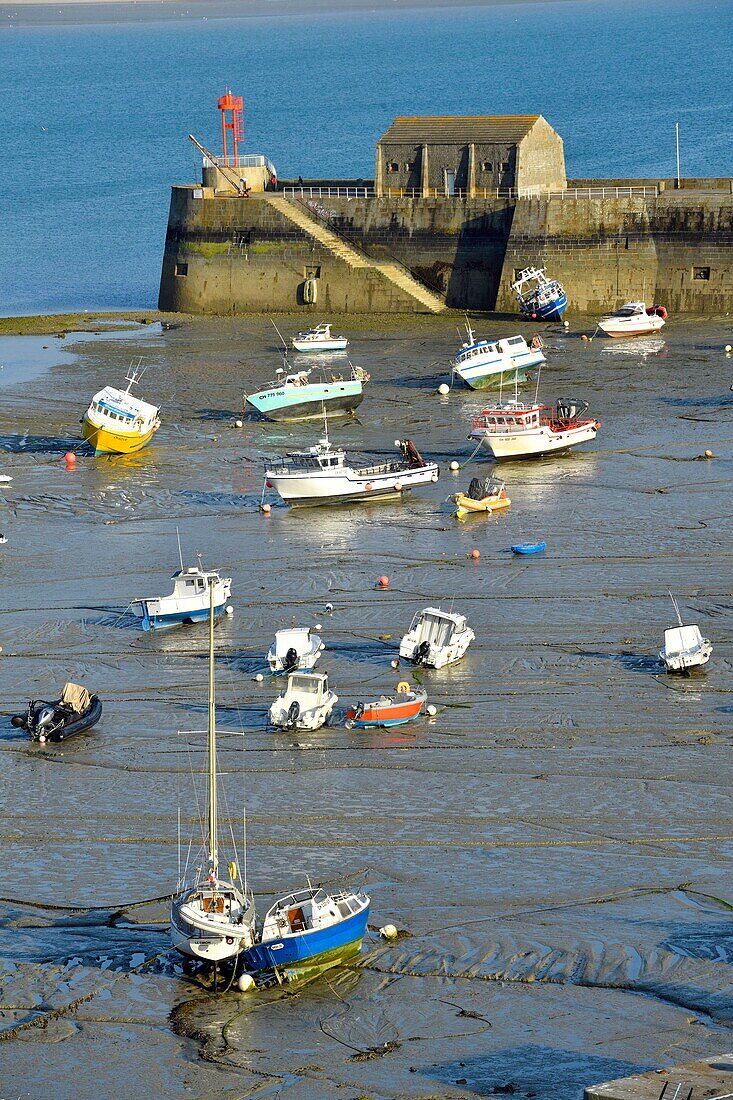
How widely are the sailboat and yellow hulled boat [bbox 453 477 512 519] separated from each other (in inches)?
691

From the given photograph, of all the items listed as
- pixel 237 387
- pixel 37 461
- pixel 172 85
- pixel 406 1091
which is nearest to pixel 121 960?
pixel 406 1091

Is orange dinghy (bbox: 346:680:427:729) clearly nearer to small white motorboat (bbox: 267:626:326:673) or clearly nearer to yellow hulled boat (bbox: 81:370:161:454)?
small white motorboat (bbox: 267:626:326:673)

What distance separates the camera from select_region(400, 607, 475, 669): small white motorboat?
27688 mm

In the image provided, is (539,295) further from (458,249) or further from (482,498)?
(482,498)

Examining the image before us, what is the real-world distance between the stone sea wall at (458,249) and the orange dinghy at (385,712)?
1312 inches

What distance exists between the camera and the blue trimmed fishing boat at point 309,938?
754 inches

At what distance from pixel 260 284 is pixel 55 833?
3919cm

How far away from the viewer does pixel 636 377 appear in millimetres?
49031

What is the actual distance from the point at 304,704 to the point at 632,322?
101ft

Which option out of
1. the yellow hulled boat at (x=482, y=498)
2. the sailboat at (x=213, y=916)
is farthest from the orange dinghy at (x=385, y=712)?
the yellow hulled boat at (x=482, y=498)

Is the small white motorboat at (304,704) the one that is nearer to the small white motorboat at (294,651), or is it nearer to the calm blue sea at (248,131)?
the small white motorboat at (294,651)

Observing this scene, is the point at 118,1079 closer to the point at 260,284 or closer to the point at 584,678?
the point at 584,678

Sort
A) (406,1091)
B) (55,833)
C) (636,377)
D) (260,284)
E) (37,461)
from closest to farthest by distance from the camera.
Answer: (406,1091) < (55,833) < (37,461) < (636,377) < (260,284)

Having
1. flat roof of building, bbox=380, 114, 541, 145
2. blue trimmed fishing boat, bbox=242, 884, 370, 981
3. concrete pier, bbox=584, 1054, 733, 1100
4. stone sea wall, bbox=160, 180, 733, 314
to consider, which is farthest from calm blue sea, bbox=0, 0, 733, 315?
concrete pier, bbox=584, 1054, 733, 1100
